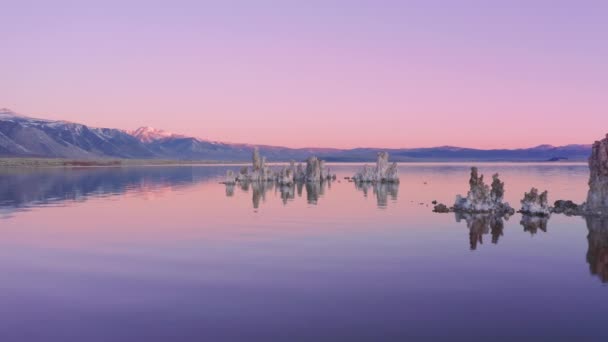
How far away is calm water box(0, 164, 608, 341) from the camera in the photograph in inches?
792

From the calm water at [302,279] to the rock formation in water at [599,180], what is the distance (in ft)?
14.3

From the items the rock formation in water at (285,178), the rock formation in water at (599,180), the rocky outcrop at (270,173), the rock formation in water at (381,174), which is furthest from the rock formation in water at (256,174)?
the rock formation in water at (599,180)

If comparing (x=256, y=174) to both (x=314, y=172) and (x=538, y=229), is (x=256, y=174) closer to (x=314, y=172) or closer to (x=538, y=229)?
(x=314, y=172)

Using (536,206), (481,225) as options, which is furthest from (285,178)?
(481,225)

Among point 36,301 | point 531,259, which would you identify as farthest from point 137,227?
point 531,259

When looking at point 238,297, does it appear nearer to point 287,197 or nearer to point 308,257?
point 308,257

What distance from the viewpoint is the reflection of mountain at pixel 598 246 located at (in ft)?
99.7

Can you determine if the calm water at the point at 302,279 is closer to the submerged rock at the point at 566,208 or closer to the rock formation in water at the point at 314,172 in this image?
the submerged rock at the point at 566,208

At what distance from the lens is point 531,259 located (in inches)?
1328

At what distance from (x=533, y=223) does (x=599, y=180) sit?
10.2 m

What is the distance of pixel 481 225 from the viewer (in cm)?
4988

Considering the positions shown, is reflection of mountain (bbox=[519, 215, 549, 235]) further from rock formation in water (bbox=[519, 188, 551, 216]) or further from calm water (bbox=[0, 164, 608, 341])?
rock formation in water (bbox=[519, 188, 551, 216])

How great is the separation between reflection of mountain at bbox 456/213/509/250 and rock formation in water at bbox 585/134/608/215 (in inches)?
372

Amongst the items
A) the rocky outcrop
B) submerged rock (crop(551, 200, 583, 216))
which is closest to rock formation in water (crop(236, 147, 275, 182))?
the rocky outcrop
